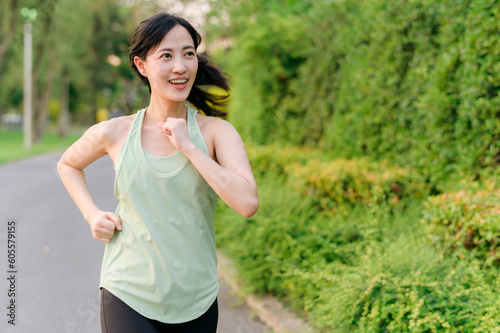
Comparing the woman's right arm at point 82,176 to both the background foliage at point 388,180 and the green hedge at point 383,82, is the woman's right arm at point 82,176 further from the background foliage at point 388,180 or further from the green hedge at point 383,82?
the green hedge at point 383,82

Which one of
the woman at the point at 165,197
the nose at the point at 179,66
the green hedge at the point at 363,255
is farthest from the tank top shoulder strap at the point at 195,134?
the green hedge at the point at 363,255

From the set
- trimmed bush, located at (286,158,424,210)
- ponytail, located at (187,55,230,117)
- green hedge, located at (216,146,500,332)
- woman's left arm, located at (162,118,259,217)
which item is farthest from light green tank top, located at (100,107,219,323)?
trimmed bush, located at (286,158,424,210)

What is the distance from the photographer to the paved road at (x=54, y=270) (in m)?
4.34

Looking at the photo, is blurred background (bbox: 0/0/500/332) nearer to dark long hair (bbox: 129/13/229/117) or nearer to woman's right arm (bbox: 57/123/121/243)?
dark long hair (bbox: 129/13/229/117)

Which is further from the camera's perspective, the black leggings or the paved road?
the paved road

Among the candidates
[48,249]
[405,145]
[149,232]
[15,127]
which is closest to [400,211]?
[405,145]

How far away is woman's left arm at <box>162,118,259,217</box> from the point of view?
1.81 meters

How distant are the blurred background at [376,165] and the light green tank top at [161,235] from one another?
0.91 metres

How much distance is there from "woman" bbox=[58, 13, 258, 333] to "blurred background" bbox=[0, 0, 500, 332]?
0.59 meters

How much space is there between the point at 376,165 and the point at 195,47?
435cm

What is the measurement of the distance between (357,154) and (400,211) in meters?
2.02

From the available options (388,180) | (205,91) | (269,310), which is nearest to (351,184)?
(388,180)

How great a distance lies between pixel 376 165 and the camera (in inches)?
240

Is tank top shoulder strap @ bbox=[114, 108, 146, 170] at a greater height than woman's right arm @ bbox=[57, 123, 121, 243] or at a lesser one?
greater
